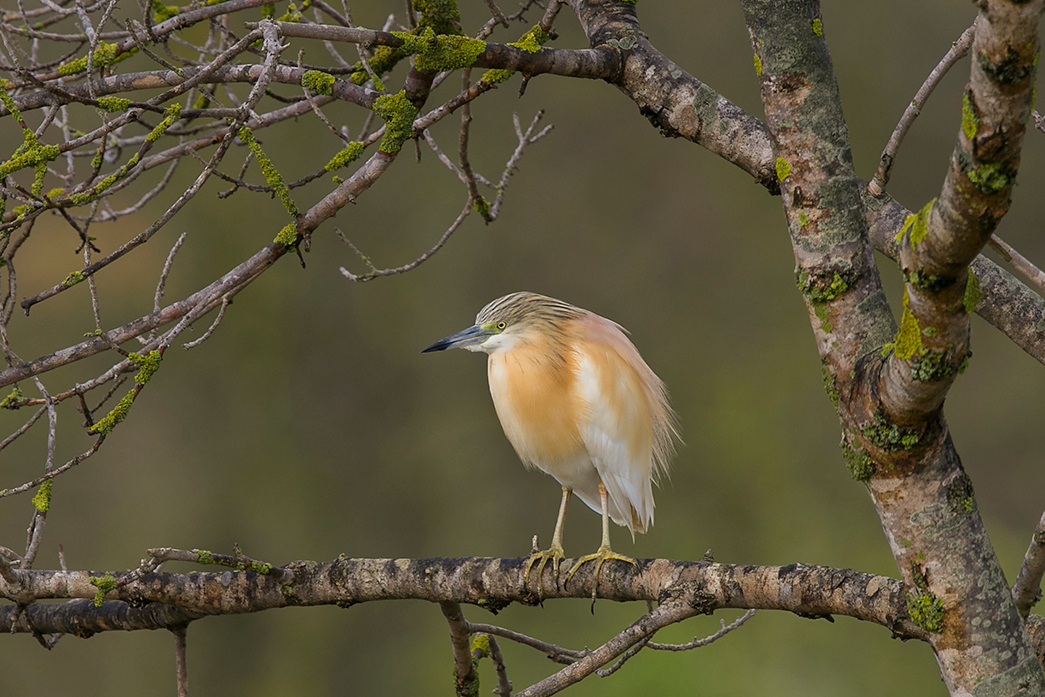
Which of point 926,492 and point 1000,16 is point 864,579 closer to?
point 926,492

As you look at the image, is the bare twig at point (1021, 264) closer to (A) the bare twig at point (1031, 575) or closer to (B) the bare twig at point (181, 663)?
(A) the bare twig at point (1031, 575)

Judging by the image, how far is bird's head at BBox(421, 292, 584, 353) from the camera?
177cm

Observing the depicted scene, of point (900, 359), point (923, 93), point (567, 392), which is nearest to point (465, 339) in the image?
point (567, 392)

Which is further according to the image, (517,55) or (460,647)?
(460,647)

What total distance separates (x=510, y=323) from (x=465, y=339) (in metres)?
0.10

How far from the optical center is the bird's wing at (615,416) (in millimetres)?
1732

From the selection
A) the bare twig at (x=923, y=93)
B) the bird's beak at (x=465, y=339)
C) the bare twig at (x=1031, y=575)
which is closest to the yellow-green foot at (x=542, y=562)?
the bird's beak at (x=465, y=339)

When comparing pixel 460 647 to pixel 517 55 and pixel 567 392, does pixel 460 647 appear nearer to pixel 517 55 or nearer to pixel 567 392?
pixel 567 392

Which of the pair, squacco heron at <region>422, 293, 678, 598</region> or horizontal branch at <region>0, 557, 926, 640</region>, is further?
squacco heron at <region>422, 293, 678, 598</region>

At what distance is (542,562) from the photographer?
142 centimetres

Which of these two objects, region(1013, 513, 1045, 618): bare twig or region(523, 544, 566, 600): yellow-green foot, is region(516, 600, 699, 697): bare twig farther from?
region(1013, 513, 1045, 618): bare twig

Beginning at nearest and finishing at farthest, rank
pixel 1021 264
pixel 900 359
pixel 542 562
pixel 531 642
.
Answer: pixel 900 359 → pixel 1021 264 → pixel 531 642 → pixel 542 562

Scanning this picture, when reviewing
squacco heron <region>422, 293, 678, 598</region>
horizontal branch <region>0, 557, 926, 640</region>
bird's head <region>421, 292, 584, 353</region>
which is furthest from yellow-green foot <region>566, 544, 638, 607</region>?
bird's head <region>421, 292, 584, 353</region>

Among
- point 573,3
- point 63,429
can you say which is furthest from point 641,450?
point 63,429
